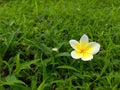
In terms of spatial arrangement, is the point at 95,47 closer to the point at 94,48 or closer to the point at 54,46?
the point at 94,48

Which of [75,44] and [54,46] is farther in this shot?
[54,46]

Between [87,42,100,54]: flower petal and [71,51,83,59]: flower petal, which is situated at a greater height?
[87,42,100,54]: flower petal

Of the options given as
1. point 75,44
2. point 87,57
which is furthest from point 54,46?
point 87,57

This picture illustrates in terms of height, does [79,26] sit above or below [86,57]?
above

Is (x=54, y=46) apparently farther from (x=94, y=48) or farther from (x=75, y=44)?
(x=94, y=48)

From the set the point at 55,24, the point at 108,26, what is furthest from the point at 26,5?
the point at 108,26

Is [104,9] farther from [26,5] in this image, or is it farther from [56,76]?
[56,76]
